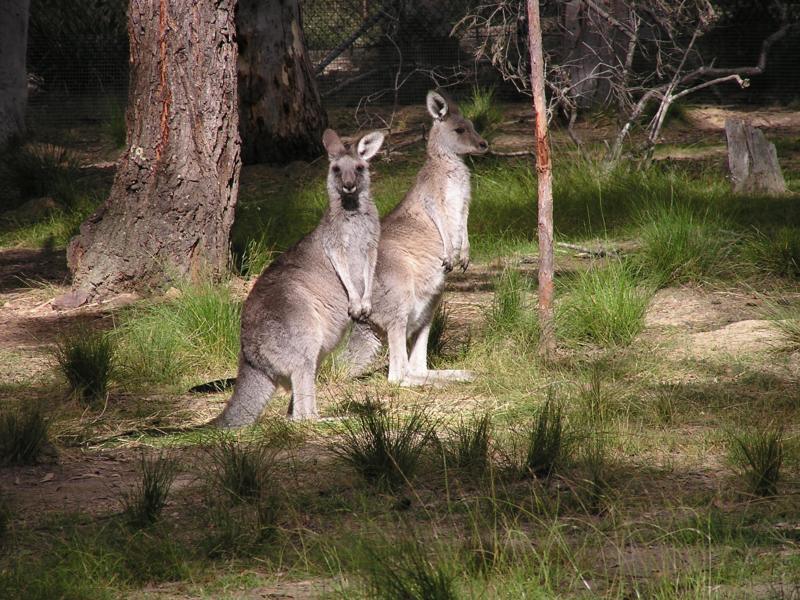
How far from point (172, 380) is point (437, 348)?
169 centimetres

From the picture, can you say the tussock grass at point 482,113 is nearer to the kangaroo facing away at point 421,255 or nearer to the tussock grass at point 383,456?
the kangaroo facing away at point 421,255

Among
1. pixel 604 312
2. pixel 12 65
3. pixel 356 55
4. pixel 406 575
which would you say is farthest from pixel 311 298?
pixel 356 55

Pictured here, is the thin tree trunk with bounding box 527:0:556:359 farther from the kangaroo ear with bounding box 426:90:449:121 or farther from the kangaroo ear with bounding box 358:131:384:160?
the kangaroo ear with bounding box 426:90:449:121

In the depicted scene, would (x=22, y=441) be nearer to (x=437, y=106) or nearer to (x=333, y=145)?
(x=333, y=145)

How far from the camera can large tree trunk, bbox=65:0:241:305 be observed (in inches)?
308

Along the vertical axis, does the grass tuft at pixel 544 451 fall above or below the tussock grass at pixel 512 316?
below

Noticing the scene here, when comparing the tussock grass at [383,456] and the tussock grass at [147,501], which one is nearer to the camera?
→ the tussock grass at [147,501]

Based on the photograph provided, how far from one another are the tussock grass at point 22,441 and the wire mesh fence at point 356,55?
Answer: 9094 mm

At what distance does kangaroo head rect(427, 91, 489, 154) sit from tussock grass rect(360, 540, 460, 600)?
4.22 m

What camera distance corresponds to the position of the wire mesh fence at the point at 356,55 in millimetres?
13977

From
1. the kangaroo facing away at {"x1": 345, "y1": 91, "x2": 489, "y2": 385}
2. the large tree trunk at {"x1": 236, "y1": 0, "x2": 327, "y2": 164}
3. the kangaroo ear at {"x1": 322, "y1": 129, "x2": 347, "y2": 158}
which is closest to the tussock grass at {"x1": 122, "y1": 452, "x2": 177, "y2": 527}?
the kangaroo facing away at {"x1": 345, "y1": 91, "x2": 489, "y2": 385}

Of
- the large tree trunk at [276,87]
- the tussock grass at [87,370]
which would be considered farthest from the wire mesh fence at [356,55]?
the tussock grass at [87,370]

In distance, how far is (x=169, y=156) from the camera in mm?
7918

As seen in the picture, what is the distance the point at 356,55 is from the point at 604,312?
867 centimetres
